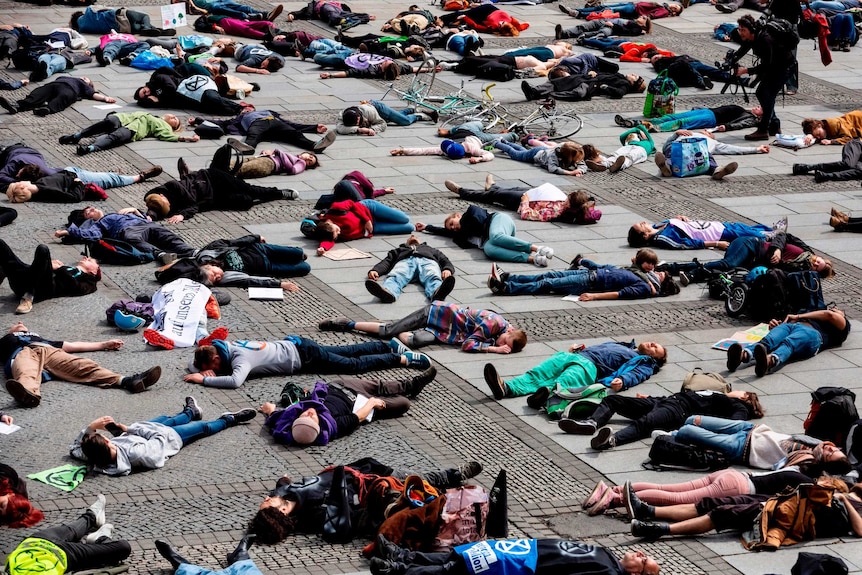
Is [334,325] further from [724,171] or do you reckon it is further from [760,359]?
[724,171]

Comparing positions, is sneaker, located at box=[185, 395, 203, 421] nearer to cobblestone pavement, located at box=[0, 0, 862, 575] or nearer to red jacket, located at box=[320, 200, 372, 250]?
cobblestone pavement, located at box=[0, 0, 862, 575]

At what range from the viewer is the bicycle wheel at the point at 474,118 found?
20.1 metres

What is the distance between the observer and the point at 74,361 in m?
11.5

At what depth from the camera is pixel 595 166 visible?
18.5m

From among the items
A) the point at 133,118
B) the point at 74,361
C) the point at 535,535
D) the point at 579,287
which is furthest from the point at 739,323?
the point at 133,118

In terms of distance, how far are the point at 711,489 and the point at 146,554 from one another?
13.7 feet

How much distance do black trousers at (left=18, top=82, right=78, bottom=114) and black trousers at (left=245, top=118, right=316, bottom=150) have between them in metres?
3.29

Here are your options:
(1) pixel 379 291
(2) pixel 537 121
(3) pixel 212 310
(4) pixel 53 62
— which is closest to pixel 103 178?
(3) pixel 212 310

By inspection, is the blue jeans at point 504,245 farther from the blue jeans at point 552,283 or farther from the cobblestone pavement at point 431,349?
the blue jeans at point 552,283

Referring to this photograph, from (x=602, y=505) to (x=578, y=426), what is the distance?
1.26 m

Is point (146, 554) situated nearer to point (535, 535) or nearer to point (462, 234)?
point (535, 535)

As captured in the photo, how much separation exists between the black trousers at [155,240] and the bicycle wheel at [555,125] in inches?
273

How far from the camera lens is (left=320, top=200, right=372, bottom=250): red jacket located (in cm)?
1538

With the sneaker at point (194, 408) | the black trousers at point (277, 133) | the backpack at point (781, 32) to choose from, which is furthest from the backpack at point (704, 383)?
the backpack at point (781, 32)
